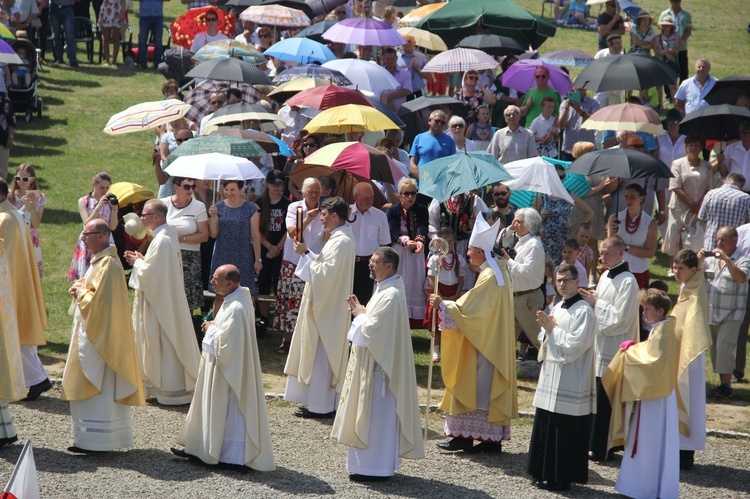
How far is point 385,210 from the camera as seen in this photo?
42.0ft

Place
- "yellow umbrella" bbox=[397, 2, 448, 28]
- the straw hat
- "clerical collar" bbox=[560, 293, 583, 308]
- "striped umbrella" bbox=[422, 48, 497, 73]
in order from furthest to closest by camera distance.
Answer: "yellow umbrella" bbox=[397, 2, 448, 28], "striped umbrella" bbox=[422, 48, 497, 73], the straw hat, "clerical collar" bbox=[560, 293, 583, 308]

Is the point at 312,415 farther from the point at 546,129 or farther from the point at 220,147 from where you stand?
the point at 546,129

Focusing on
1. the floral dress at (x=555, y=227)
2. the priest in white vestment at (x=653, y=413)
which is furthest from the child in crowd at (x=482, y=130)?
the priest in white vestment at (x=653, y=413)

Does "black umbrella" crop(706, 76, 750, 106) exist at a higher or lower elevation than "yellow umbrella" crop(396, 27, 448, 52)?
lower

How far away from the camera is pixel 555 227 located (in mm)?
13211

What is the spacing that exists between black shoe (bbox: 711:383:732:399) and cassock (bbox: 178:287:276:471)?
5.17 m

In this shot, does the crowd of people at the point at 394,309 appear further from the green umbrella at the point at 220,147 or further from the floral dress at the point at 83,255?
the green umbrella at the point at 220,147

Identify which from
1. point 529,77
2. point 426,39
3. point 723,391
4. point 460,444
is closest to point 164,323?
point 460,444

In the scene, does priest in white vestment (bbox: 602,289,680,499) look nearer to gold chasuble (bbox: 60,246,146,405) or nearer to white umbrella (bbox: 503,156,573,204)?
white umbrella (bbox: 503,156,573,204)

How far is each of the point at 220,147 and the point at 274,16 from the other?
7.17 metres

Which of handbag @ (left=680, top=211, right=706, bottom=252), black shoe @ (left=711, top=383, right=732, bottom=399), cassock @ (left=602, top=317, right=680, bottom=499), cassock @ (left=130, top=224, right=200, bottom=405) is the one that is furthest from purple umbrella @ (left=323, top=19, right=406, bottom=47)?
cassock @ (left=602, top=317, right=680, bottom=499)

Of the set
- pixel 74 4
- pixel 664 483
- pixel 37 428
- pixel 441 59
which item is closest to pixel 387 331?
pixel 664 483

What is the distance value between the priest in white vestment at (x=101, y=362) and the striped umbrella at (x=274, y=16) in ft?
33.1

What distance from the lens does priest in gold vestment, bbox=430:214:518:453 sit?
31.7 feet
